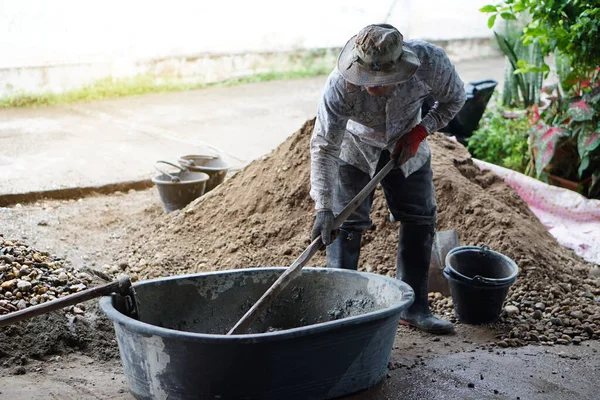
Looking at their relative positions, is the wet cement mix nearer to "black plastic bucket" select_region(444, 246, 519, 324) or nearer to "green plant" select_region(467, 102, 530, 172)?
"black plastic bucket" select_region(444, 246, 519, 324)

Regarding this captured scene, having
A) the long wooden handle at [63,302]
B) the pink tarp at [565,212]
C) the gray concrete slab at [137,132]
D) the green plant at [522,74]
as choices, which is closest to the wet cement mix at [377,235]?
the pink tarp at [565,212]

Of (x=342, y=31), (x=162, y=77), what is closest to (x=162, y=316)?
(x=162, y=77)

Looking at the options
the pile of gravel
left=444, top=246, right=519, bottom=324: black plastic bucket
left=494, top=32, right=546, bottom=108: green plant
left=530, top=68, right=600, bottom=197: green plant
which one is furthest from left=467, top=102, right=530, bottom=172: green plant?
the pile of gravel

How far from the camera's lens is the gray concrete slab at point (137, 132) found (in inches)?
277

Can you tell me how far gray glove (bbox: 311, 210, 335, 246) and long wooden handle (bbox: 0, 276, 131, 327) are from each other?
0.93 m

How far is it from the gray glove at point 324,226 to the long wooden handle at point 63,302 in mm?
925

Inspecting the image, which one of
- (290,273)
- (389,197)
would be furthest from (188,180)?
(290,273)

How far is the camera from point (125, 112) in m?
9.62

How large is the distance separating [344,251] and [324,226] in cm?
61

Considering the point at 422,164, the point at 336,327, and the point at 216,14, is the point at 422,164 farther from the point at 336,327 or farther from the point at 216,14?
the point at 216,14

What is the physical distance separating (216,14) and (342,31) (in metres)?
2.36

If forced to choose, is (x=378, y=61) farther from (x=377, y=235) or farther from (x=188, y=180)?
(x=188, y=180)

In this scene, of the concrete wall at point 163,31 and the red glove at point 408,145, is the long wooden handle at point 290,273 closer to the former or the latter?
the red glove at point 408,145

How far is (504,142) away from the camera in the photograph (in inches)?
276
